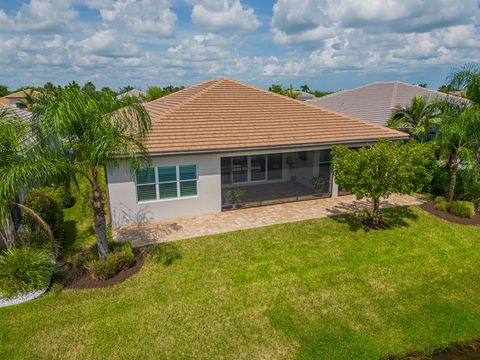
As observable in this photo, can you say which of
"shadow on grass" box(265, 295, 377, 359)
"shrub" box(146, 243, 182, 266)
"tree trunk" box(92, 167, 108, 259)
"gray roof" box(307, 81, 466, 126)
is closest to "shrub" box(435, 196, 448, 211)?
"gray roof" box(307, 81, 466, 126)

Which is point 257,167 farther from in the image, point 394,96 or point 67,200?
point 394,96

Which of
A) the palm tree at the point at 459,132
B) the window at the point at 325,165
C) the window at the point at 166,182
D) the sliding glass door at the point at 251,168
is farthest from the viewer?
the sliding glass door at the point at 251,168

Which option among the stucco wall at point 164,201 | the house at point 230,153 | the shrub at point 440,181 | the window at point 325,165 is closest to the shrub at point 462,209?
the shrub at point 440,181

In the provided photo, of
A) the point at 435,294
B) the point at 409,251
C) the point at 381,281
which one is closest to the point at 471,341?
the point at 435,294

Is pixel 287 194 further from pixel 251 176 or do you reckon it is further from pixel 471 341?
pixel 471 341

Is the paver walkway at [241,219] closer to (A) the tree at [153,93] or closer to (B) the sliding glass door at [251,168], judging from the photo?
(B) the sliding glass door at [251,168]

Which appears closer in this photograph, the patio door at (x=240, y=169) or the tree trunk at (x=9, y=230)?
the tree trunk at (x=9, y=230)

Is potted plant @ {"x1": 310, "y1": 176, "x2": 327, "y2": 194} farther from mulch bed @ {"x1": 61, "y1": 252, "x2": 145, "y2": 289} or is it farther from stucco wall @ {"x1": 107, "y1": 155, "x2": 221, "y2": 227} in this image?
mulch bed @ {"x1": 61, "y1": 252, "x2": 145, "y2": 289}
